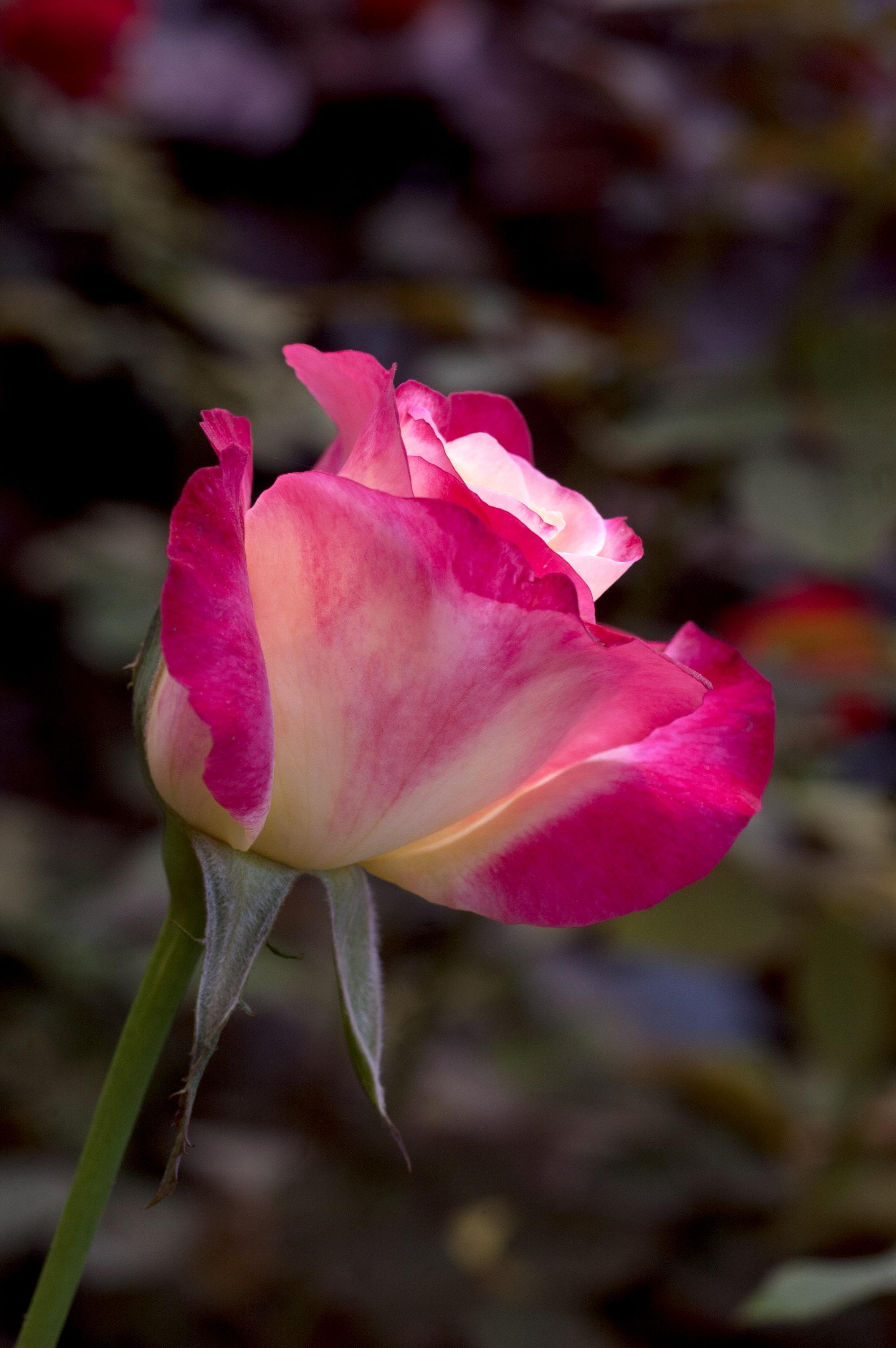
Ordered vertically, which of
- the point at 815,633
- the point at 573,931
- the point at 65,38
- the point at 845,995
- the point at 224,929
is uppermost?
the point at 224,929

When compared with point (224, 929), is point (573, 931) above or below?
below

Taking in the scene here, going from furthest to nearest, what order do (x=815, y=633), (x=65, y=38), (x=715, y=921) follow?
Answer: (x=65, y=38) → (x=815, y=633) → (x=715, y=921)

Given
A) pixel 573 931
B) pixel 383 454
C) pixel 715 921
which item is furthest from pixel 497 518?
pixel 573 931

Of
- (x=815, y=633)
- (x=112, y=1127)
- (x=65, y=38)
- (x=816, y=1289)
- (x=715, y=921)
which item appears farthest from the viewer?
(x=65, y=38)

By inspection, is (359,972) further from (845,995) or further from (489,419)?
(845,995)

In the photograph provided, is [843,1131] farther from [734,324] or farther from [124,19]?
[734,324]

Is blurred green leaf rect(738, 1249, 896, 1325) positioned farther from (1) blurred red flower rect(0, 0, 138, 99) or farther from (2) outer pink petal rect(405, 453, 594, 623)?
(1) blurred red flower rect(0, 0, 138, 99)

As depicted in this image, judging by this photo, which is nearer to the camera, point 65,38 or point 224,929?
point 224,929

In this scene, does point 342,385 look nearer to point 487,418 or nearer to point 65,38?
point 487,418
